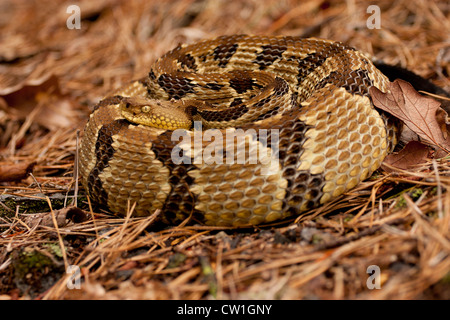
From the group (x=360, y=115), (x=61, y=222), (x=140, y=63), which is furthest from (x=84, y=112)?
(x=360, y=115)

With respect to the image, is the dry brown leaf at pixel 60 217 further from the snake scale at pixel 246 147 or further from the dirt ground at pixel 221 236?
the snake scale at pixel 246 147

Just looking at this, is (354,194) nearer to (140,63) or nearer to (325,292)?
(325,292)

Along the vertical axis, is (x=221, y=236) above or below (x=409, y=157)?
below

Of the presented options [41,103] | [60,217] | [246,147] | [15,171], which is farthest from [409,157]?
[41,103]

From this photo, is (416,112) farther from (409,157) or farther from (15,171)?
(15,171)

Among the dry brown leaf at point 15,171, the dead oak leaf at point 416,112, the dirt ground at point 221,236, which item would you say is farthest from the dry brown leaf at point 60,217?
the dead oak leaf at point 416,112

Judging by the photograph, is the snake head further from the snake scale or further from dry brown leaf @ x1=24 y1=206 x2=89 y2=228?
dry brown leaf @ x1=24 y1=206 x2=89 y2=228
